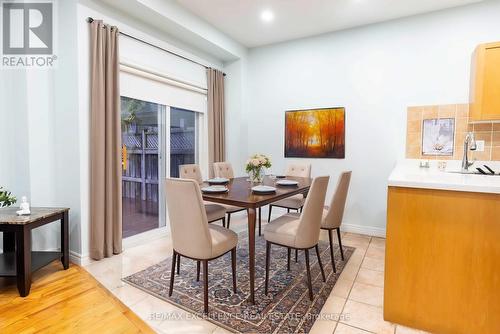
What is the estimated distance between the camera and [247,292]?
7.15 ft

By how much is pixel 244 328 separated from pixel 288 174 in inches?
92.1

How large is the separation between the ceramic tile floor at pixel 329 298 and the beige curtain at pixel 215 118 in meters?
1.65

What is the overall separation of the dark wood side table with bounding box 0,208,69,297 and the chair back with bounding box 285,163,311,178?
2.66 metres

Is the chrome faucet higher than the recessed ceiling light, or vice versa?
the recessed ceiling light

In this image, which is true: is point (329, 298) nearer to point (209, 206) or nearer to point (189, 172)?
point (209, 206)

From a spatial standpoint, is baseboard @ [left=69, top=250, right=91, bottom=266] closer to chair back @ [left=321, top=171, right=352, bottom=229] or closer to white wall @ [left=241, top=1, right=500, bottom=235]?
chair back @ [left=321, top=171, right=352, bottom=229]

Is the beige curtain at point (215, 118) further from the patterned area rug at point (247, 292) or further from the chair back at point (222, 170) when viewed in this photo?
the patterned area rug at point (247, 292)

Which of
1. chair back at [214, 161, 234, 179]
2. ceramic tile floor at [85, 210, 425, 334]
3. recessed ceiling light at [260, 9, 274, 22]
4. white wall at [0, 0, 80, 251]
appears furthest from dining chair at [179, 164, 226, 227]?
recessed ceiling light at [260, 9, 274, 22]

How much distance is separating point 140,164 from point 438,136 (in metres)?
3.77

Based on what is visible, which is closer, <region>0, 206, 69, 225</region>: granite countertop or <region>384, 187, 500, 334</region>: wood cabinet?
<region>384, 187, 500, 334</region>: wood cabinet

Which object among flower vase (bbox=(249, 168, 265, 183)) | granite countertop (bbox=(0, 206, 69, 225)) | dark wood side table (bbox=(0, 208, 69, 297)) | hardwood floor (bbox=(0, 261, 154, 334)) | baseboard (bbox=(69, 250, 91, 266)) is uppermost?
flower vase (bbox=(249, 168, 265, 183))

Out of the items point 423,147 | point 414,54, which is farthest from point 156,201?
point 414,54

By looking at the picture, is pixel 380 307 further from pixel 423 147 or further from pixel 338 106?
pixel 338 106

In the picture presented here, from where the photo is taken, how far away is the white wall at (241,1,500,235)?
3.14 m
